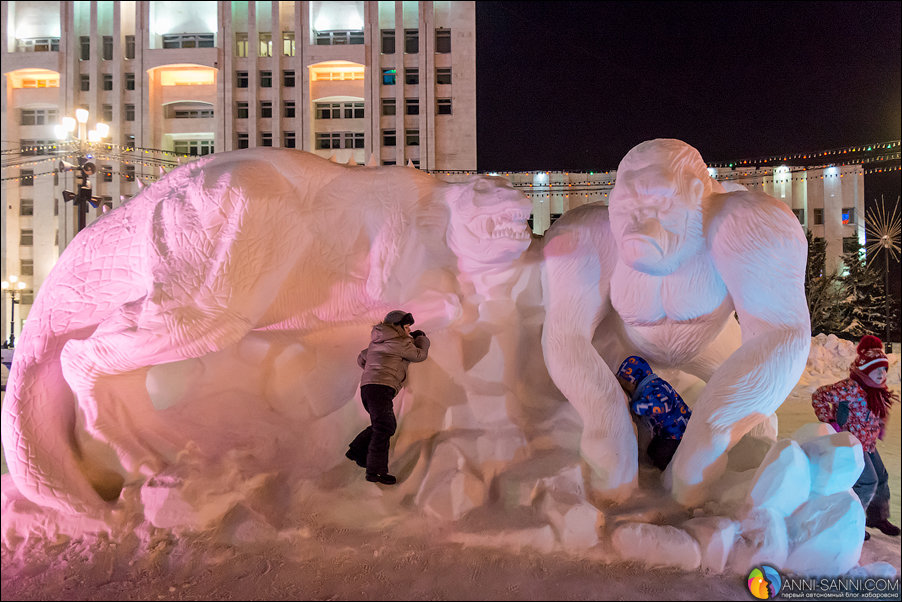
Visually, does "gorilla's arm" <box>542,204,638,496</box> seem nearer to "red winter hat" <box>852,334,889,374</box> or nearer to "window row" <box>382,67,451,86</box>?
"red winter hat" <box>852,334,889,374</box>

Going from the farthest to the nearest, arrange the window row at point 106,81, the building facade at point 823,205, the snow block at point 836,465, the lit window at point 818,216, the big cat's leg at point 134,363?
1. the window row at point 106,81
2. the lit window at point 818,216
3. the building facade at point 823,205
4. the big cat's leg at point 134,363
5. the snow block at point 836,465

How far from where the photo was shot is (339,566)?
7.16 feet

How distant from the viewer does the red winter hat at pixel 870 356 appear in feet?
9.56

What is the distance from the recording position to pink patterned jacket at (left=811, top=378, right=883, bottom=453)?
9.61ft

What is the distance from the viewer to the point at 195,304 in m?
2.56

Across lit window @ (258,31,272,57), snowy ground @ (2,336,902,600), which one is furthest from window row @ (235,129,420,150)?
snowy ground @ (2,336,902,600)

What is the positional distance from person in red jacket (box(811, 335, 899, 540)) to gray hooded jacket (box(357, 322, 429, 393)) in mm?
1960

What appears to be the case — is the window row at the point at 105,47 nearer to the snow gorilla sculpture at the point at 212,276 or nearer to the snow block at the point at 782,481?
the snow gorilla sculpture at the point at 212,276

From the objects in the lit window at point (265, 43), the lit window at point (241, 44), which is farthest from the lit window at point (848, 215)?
the lit window at point (241, 44)

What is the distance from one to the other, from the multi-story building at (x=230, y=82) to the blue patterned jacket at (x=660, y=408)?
18.2 m

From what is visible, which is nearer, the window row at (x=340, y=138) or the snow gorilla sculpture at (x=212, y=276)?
the snow gorilla sculpture at (x=212, y=276)

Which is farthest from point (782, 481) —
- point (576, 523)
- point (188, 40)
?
point (188, 40)

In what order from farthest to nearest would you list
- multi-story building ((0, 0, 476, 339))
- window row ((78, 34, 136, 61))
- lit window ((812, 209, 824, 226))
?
1. window row ((78, 34, 136, 61))
2. multi-story building ((0, 0, 476, 339))
3. lit window ((812, 209, 824, 226))

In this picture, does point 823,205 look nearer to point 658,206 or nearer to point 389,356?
point 658,206
